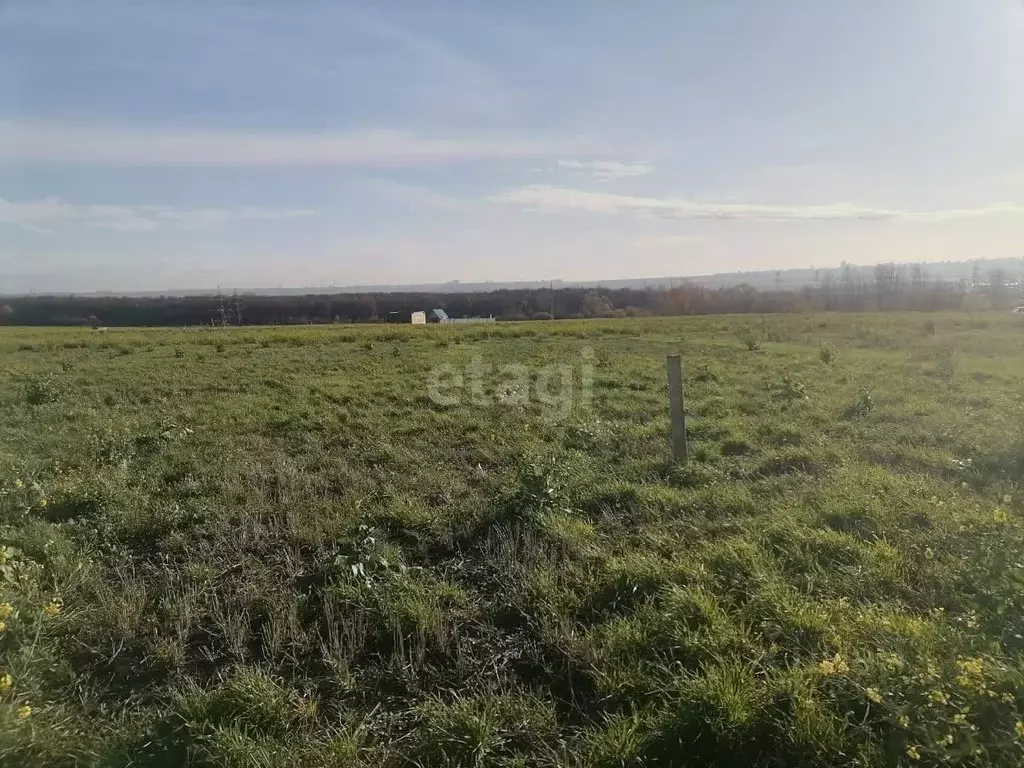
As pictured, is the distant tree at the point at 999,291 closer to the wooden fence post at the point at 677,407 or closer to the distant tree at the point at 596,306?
the distant tree at the point at 596,306

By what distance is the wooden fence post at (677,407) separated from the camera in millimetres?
6426

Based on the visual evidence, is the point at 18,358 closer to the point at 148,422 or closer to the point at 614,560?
the point at 148,422

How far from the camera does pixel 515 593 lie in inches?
153

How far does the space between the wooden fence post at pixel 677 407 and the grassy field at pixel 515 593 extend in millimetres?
232

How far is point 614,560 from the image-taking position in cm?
416

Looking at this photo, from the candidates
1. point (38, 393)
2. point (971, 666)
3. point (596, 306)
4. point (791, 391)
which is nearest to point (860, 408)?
point (791, 391)

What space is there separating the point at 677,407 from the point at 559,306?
220ft

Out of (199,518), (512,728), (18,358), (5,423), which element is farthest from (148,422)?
(18,358)

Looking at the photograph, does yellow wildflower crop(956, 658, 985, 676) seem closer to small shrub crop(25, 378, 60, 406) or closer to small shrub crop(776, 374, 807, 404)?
small shrub crop(776, 374, 807, 404)

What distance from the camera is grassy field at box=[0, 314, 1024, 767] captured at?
259 cm

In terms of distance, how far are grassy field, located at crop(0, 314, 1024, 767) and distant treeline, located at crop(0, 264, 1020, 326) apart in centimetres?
5387

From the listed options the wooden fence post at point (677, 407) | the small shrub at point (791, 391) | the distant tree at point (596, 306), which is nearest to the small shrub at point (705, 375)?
the small shrub at point (791, 391)

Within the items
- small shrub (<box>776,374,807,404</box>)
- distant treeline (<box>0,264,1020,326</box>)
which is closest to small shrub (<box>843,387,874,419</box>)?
small shrub (<box>776,374,807,404</box>)

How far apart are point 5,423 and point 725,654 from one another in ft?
33.4
